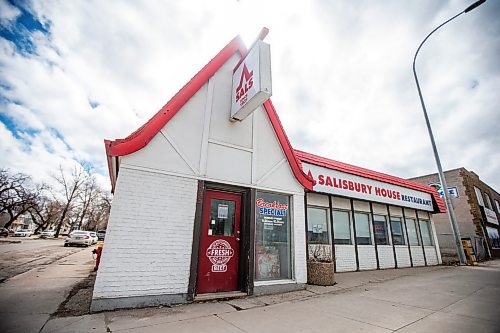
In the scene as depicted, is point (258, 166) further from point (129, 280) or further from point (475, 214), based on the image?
point (475, 214)

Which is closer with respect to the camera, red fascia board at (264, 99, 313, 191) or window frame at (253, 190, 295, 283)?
window frame at (253, 190, 295, 283)

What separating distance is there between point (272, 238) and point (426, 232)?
466 inches

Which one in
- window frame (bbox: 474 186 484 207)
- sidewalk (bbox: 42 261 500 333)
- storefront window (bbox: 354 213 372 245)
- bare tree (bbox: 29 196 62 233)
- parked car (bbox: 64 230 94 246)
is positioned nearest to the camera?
sidewalk (bbox: 42 261 500 333)

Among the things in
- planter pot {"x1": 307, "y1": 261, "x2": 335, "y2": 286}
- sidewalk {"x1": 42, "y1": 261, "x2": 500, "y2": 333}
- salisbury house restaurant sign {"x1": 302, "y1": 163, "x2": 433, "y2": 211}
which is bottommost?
sidewalk {"x1": 42, "y1": 261, "x2": 500, "y2": 333}

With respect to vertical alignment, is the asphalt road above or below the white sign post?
below

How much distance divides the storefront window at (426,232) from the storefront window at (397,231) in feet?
6.88

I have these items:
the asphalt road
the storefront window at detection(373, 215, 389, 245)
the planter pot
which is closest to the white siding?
the planter pot

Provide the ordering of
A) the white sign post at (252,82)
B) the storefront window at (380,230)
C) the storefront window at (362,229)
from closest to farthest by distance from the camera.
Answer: the white sign post at (252,82), the storefront window at (362,229), the storefront window at (380,230)

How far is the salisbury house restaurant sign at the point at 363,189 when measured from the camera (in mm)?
8672

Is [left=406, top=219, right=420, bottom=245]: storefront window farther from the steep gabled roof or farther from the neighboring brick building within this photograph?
the steep gabled roof

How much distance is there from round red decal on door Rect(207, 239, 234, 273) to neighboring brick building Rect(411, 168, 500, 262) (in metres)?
17.7

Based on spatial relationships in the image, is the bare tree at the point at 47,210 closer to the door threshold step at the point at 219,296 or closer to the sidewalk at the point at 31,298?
the sidewalk at the point at 31,298

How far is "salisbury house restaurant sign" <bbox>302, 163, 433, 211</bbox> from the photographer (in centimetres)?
867

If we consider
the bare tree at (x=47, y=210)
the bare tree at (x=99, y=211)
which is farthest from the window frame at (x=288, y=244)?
the bare tree at (x=47, y=210)
